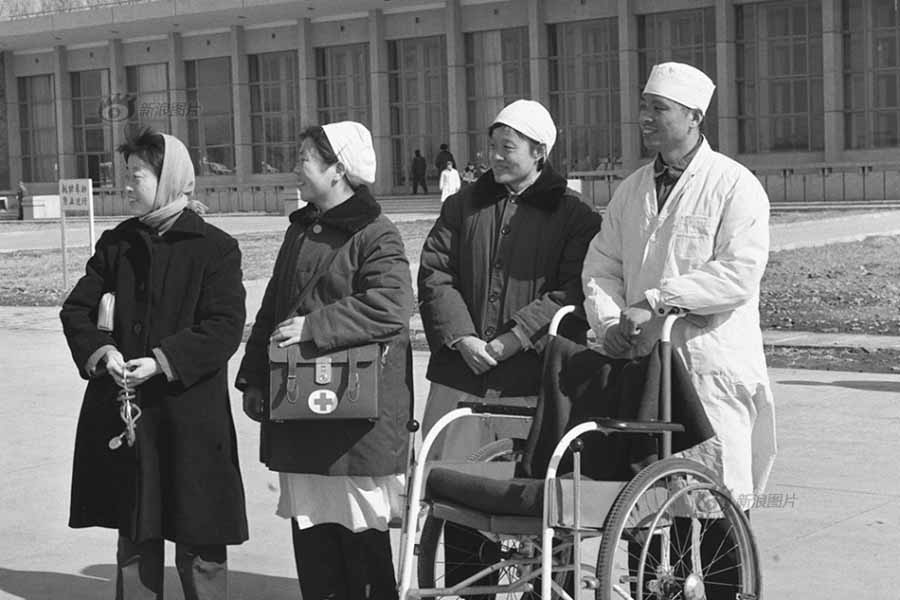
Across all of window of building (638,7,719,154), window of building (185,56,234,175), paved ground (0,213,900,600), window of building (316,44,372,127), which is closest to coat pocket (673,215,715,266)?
paved ground (0,213,900,600)

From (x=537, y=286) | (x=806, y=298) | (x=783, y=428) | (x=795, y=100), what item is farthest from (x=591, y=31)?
(x=537, y=286)

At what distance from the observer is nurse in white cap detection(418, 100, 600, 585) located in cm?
538

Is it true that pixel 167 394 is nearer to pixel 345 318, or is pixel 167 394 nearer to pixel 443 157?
pixel 345 318

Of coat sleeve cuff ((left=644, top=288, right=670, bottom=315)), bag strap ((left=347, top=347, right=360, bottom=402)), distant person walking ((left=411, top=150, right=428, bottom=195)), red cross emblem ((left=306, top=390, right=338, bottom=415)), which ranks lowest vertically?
red cross emblem ((left=306, top=390, right=338, bottom=415))

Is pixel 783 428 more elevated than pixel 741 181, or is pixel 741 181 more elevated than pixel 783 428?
pixel 741 181

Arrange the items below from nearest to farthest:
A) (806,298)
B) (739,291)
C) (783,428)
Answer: (739,291) < (783,428) < (806,298)

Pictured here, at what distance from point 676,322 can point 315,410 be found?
1.24 metres

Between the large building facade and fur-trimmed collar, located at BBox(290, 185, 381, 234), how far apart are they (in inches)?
1447

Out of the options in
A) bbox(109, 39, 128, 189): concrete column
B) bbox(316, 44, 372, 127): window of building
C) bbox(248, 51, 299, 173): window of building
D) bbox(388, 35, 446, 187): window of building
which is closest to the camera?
bbox(388, 35, 446, 187): window of building

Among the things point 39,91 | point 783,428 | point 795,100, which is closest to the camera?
point 783,428

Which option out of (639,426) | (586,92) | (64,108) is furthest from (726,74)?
(639,426)

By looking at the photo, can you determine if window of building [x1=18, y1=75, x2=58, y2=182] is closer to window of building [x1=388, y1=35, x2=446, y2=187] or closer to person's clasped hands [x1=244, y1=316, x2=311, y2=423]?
window of building [x1=388, y1=35, x2=446, y2=187]

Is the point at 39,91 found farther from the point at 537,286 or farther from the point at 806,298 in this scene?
the point at 537,286

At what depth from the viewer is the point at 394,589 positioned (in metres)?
5.36
